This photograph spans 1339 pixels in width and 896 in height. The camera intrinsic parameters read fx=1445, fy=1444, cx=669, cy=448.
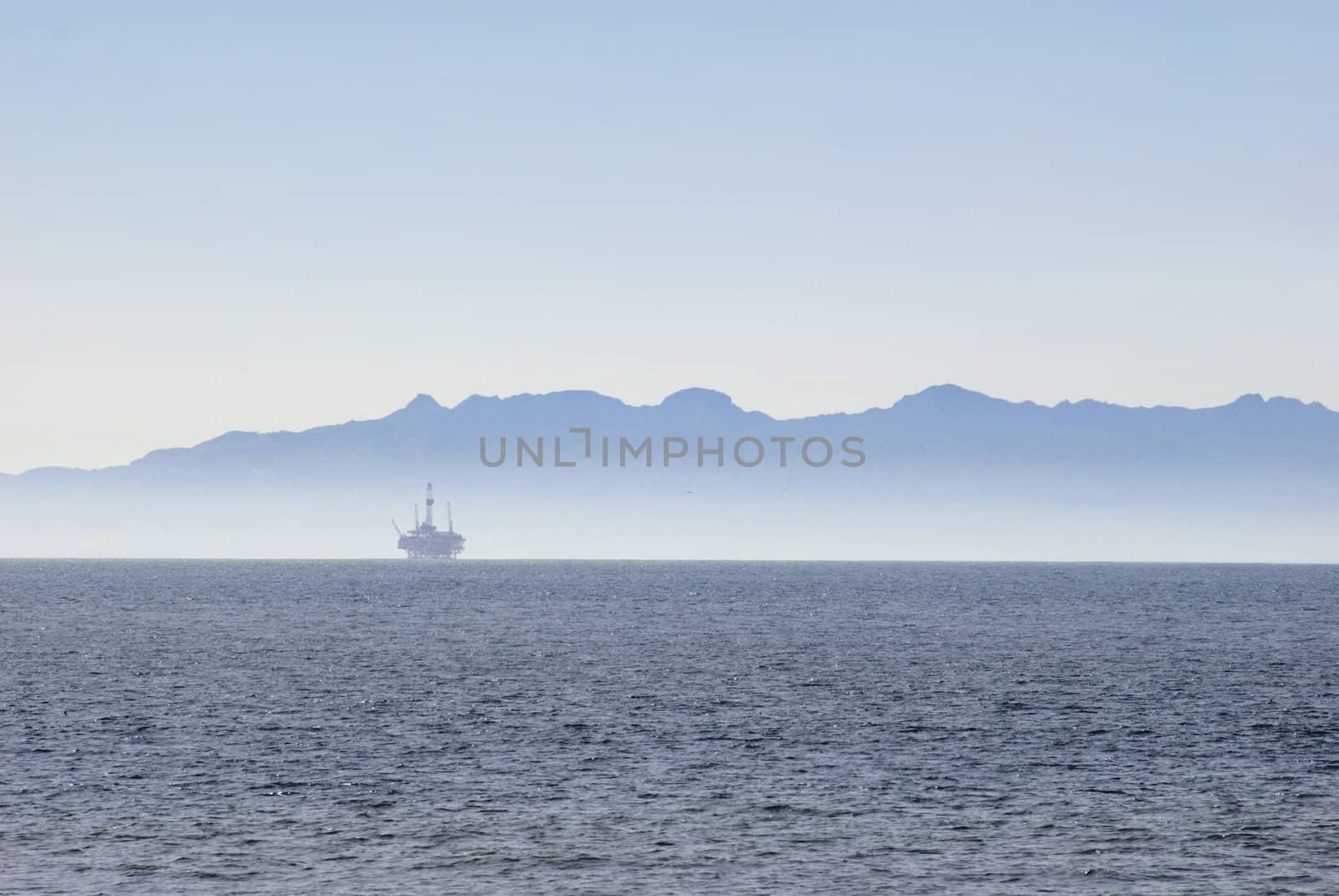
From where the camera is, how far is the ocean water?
138ft

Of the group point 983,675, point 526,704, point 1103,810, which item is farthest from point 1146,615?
point 1103,810

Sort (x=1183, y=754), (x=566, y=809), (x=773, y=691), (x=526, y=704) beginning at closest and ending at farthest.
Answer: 1. (x=566, y=809)
2. (x=1183, y=754)
3. (x=526, y=704)
4. (x=773, y=691)

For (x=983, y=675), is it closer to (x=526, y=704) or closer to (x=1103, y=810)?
(x=526, y=704)

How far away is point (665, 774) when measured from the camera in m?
57.2

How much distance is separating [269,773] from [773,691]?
3848 centimetres

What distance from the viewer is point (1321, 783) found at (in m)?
55.0

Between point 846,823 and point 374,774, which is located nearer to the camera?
point 846,823

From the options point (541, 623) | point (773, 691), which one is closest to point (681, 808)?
point (773, 691)

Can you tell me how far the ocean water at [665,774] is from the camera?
42.1 metres

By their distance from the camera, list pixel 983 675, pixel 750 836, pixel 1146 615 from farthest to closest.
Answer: pixel 1146 615
pixel 983 675
pixel 750 836

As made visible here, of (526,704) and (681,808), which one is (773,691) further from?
(681,808)

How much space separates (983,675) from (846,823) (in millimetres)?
53214

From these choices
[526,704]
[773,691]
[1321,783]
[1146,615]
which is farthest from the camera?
[1146,615]

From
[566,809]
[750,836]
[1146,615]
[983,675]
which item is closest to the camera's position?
[750,836]
